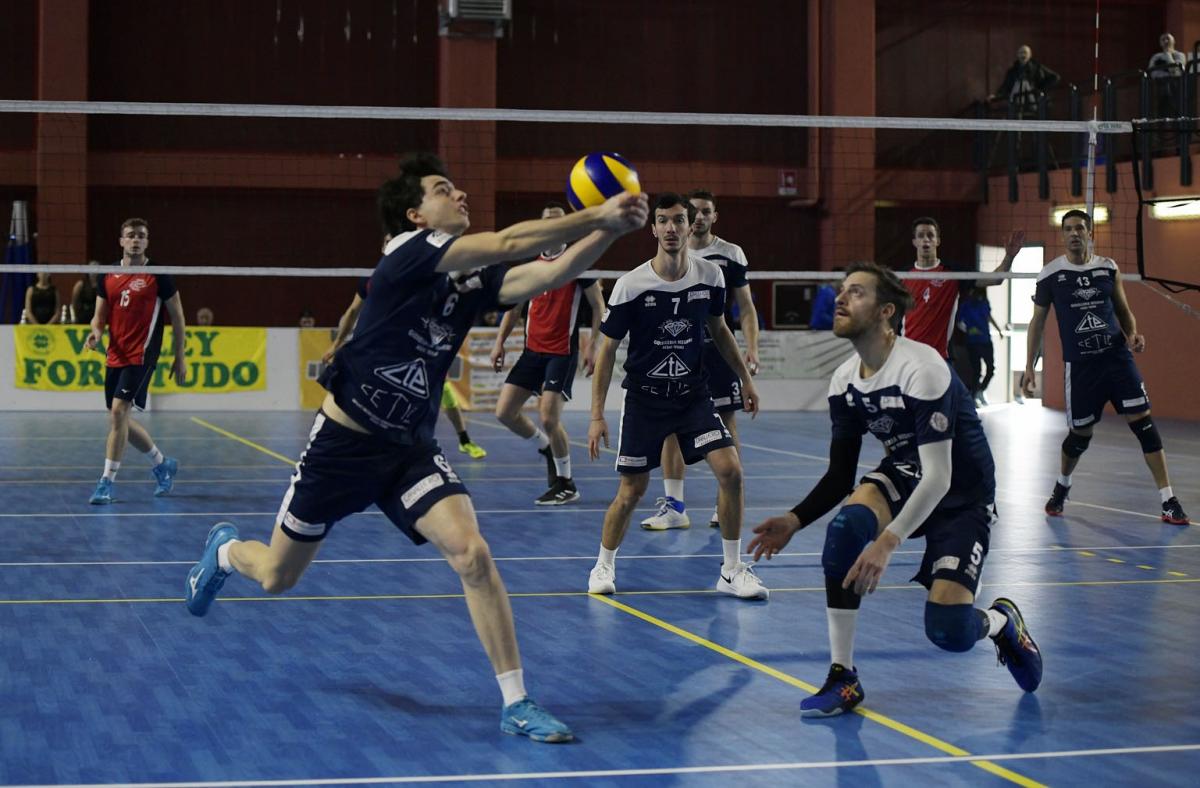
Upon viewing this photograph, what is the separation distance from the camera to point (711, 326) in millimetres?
7449

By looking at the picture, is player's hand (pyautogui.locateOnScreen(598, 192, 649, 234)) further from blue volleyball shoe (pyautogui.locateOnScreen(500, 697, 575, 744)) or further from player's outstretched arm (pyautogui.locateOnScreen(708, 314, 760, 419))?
player's outstretched arm (pyautogui.locateOnScreen(708, 314, 760, 419))

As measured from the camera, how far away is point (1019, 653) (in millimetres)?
5000

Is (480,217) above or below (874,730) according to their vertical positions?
above

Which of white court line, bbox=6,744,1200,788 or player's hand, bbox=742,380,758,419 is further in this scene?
player's hand, bbox=742,380,758,419

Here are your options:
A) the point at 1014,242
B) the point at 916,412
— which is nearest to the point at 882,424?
the point at 916,412

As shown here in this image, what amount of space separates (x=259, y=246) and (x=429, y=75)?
4.03 metres

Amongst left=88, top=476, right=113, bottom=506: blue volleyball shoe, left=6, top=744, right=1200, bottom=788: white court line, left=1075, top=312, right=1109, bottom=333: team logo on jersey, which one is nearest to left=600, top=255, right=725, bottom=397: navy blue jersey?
left=6, top=744, right=1200, bottom=788: white court line

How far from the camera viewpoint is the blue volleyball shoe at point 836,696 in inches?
186

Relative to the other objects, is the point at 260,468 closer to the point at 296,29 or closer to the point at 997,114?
the point at 296,29

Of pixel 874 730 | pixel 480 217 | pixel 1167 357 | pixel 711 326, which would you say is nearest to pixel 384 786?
pixel 874 730

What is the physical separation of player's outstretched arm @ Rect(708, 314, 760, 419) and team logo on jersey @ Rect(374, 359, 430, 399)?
9.54 ft

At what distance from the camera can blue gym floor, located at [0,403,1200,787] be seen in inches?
167

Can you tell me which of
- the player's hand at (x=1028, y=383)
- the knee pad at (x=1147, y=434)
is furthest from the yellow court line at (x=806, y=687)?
the knee pad at (x=1147, y=434)

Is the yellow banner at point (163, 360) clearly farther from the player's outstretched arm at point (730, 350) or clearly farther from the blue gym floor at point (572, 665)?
the player's outstretched arm at point (730, 350)
